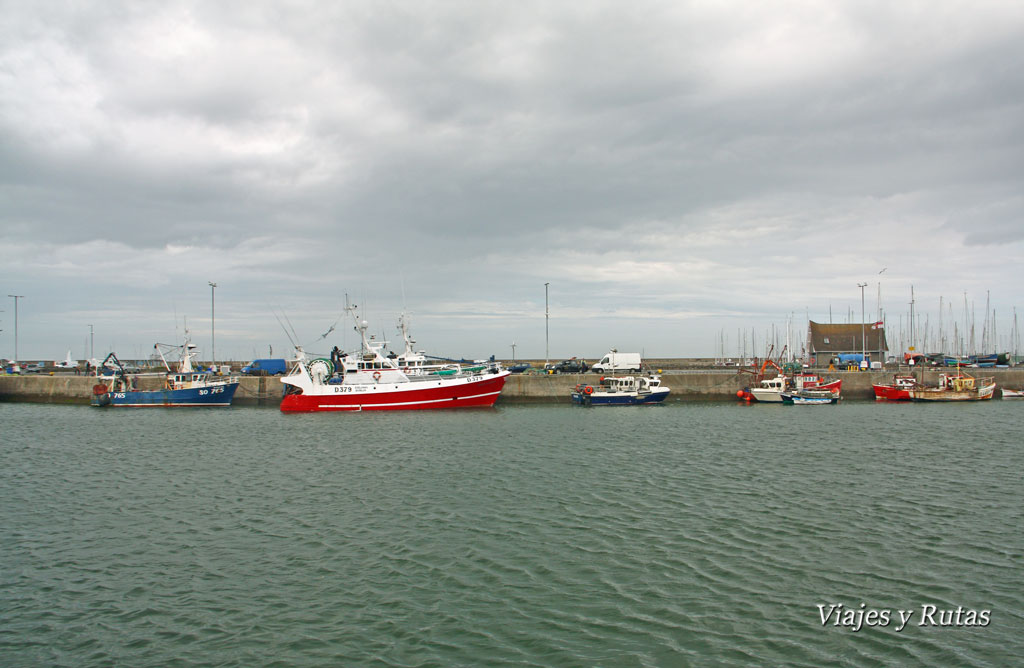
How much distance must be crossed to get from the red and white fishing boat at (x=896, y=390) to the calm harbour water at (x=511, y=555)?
28002 mm

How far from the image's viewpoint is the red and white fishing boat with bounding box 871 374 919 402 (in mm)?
53938

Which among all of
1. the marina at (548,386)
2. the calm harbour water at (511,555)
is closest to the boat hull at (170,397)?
the marina at (548,386)

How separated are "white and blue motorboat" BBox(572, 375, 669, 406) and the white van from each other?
34.4 ft

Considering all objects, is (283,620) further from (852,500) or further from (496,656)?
(852,500)

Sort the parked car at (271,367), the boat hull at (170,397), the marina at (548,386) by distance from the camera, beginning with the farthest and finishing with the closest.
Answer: the parked car at (271,367) → the boat hull at (170,397) → the marina at (548,386)

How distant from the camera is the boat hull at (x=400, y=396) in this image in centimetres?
4869

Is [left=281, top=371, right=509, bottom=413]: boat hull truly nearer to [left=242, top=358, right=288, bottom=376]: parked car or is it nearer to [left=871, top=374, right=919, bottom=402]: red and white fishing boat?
[left=242, top=358, right=288, bottom=376]: parked car

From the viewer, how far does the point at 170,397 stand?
57.0 metres

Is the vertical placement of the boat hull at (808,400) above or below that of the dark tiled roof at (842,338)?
below

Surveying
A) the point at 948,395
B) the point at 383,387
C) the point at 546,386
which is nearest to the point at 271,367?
the point at 383,387

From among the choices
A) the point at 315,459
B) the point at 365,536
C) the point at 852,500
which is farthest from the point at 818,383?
the point at 365,536

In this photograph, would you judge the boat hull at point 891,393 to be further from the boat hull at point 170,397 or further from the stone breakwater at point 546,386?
the boat hull at point 170,397

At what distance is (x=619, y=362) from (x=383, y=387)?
28244 millimetres

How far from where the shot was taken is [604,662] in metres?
8.98
